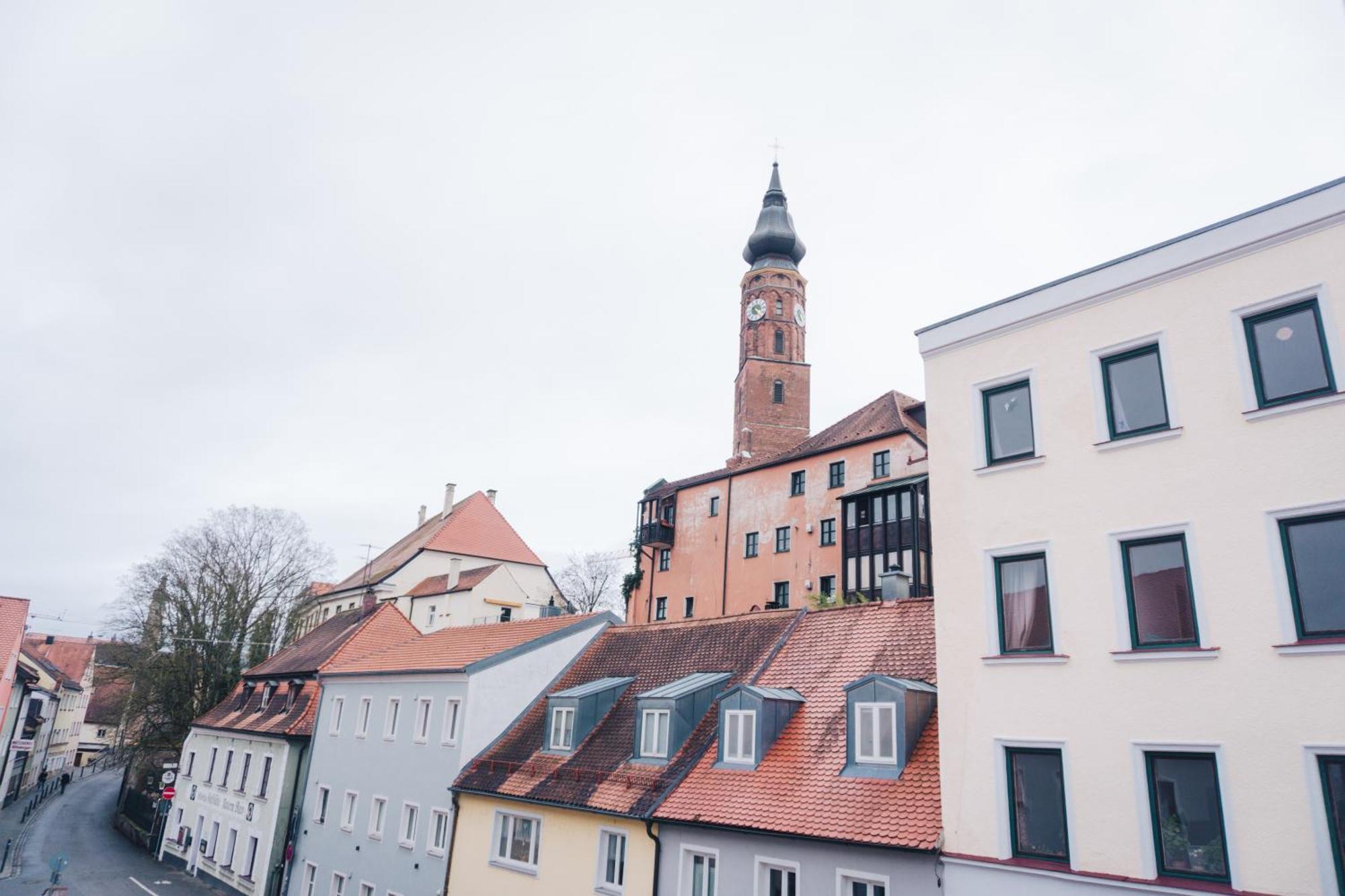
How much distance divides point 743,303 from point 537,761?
49625mm

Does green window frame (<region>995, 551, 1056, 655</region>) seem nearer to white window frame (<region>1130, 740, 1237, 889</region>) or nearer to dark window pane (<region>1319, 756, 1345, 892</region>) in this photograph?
white window frame (<region>1130, 740, 1237, 889</region>)

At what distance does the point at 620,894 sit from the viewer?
1622cm

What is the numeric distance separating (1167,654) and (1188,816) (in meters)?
1.76

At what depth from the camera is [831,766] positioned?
14.5 meters

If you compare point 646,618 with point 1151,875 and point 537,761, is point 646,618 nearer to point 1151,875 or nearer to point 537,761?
point 537,761

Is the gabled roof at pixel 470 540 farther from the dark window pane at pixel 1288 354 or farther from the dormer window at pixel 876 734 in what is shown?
the dark window pane at pixel 1288 354

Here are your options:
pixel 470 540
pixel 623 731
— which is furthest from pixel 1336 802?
pixel 470 540

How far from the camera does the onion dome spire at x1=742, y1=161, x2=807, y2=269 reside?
65.7 metres

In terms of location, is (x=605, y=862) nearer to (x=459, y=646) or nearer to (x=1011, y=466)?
(x=459, y=646)

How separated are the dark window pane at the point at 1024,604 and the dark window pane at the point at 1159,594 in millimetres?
1074

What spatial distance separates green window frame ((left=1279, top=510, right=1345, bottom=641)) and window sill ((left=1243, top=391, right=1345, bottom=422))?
1.20 meters

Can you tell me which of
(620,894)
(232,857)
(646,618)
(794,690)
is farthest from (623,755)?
(646,618)

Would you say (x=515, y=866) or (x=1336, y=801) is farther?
(x=515, y=866)

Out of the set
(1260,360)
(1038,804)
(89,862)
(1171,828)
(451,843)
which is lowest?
(89,862)
